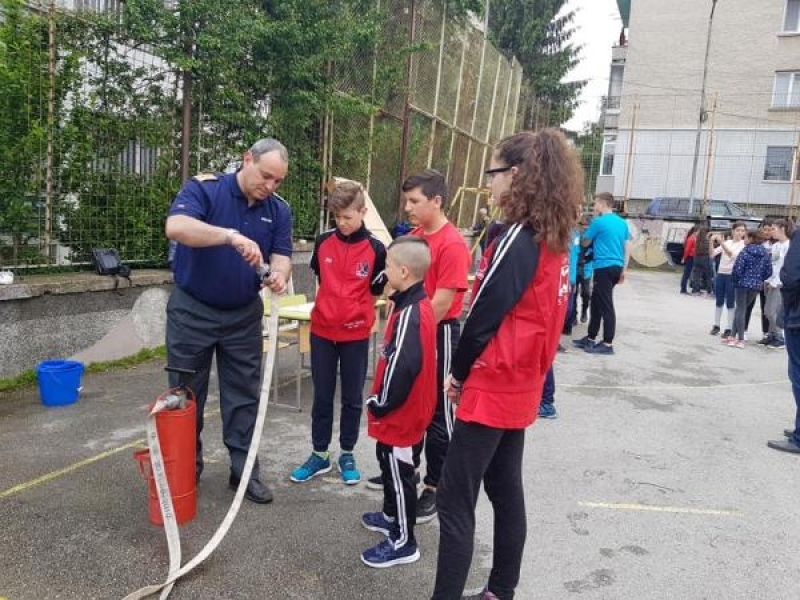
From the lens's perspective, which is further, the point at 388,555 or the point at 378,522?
the point at 378,522

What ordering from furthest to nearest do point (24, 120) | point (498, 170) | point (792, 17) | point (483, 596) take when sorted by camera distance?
point (792, 17) < point (24, 120) < point (483, 596) < point (498, 170)

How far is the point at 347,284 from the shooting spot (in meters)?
3.68

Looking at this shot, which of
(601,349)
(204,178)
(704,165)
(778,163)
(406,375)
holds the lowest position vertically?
(601,349)

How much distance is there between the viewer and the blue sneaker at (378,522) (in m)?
3.25

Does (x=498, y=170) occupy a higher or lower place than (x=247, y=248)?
higher

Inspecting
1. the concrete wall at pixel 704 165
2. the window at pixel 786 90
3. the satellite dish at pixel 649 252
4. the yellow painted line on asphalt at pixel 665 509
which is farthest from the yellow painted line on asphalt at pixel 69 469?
the window at pixel 786 90

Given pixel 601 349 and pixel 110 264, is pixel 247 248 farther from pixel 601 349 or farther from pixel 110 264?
pixel 601 349

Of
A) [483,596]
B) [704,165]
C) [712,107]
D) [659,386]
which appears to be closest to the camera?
[483,596]

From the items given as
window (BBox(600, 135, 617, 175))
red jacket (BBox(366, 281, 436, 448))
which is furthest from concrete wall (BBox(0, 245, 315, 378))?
window (BBox(600, 135, 617, 175))

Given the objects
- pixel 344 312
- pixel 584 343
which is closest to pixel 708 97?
pixel 584 343

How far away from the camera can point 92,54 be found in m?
5.64

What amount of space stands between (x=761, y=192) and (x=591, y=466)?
78.1 ft

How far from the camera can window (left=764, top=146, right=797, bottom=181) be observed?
23.8 metres

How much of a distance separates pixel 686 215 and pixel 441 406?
2086cm
